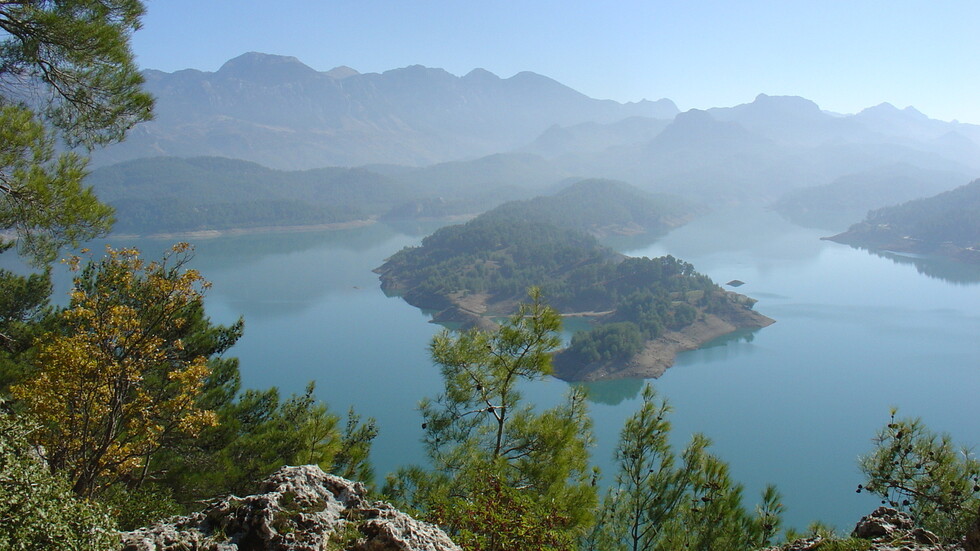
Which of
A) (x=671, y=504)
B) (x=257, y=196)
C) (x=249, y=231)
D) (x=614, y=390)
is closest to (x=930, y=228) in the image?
(x=614, y=390)

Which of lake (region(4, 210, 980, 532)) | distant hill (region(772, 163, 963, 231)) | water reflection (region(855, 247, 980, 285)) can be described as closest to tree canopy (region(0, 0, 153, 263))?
lake (region(4, 210, 980, 532))

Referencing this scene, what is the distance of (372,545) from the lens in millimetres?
3057

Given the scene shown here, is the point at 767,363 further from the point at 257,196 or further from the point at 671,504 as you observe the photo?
the point at 257,196

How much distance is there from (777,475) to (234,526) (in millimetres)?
18962

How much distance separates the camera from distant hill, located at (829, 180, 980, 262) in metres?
61.8

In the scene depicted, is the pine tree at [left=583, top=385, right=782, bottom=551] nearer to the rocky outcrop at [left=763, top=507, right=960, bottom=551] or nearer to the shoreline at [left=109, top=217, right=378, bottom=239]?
the rocky outcrop at [left=763, top=507, right=960, bottom=551]

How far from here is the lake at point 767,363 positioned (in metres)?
20.1

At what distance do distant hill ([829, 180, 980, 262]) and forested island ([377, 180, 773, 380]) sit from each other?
33783 millimetres

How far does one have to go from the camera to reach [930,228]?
66250 millimetres

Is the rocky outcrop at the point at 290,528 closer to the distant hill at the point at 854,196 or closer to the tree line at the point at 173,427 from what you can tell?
the tree line at the point at 173,427

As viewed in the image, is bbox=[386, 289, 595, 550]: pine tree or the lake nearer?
bbox=[386, 289, 595, 550]: pine tree

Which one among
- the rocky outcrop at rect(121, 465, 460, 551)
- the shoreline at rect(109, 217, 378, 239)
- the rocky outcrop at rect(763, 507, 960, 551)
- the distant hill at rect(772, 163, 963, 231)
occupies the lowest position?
the shoreline at rect(109, 217, 378, 239)

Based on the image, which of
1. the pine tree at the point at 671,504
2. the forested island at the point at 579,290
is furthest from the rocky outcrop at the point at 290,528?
the forested island at the point at 579,290

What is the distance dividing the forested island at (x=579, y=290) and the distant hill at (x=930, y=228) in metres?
33.8
